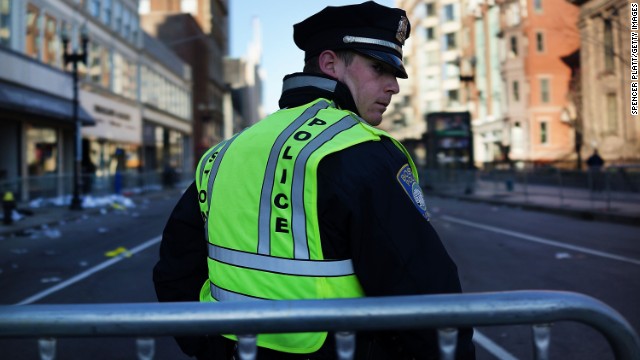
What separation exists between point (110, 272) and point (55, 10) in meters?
24.0

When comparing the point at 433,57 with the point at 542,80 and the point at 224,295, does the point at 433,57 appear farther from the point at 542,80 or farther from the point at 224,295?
the point at 224,295

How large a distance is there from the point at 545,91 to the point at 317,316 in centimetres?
4692

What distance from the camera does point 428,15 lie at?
6994cm

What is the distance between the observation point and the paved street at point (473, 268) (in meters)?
4.61

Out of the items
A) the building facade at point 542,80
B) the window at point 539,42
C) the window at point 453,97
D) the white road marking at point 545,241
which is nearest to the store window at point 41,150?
the white road marking at point 545,241

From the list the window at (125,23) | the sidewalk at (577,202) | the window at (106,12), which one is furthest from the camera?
the window at (125,23)

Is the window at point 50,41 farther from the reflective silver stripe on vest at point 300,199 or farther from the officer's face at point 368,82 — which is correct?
the reflective silver stripe on vest at point 300,199

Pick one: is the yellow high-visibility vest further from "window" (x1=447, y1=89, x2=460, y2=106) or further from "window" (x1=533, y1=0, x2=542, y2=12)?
"window" (x1=447, y1=89, x2=460, y2=106)

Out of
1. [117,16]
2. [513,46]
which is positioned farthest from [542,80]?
[117,16]

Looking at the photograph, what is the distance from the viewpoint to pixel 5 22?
2239cm

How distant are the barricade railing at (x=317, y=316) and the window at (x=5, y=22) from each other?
24711 mm

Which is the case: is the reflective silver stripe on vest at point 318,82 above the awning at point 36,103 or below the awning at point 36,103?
below

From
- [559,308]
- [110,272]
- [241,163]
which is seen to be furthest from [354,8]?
[110,272]

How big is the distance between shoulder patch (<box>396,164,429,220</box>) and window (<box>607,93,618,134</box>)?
32.7m
